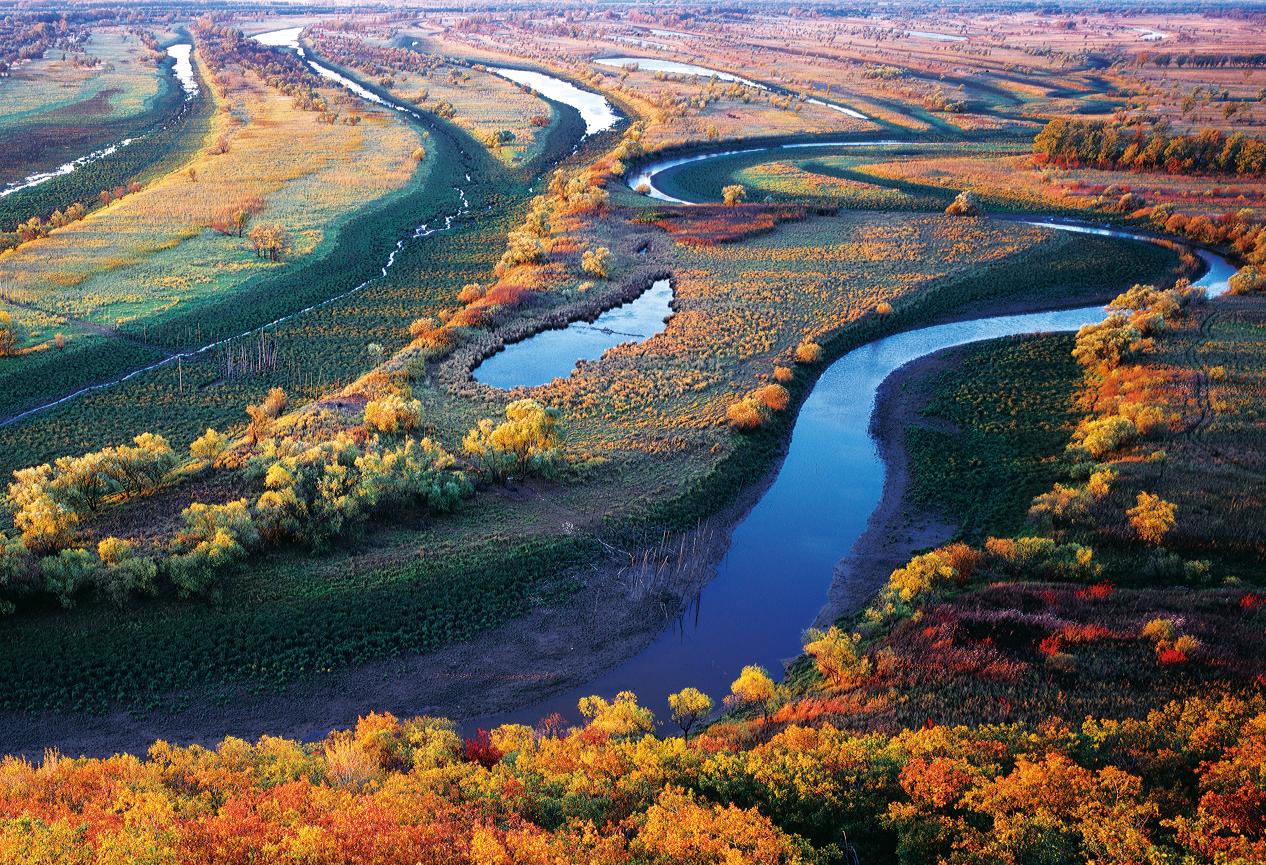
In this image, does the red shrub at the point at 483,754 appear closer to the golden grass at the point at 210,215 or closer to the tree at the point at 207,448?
the tree at the point at 207,448

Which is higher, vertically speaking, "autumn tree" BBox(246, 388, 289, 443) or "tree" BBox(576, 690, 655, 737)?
"autumn tree" BBox(246, 388, 289, 443)

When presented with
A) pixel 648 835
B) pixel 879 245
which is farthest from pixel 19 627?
pixel 879 245

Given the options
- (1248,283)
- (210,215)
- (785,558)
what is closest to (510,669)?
(785,558)

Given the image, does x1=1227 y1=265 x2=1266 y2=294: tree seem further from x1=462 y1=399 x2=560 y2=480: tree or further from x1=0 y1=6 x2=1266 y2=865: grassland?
x1=462 y1=399 x2=560 y2=480: tree

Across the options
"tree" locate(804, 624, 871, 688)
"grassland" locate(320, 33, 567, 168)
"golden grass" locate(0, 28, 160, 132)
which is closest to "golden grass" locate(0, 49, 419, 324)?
"grassland" locate(320, 33, 567, 168)

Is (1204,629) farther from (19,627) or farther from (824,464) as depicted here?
(19,627)

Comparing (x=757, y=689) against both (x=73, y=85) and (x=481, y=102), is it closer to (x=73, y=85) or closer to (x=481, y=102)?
(x=481, y=102)

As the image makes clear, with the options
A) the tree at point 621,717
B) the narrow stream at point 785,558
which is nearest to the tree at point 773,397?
the narrow stream at point 785,558
